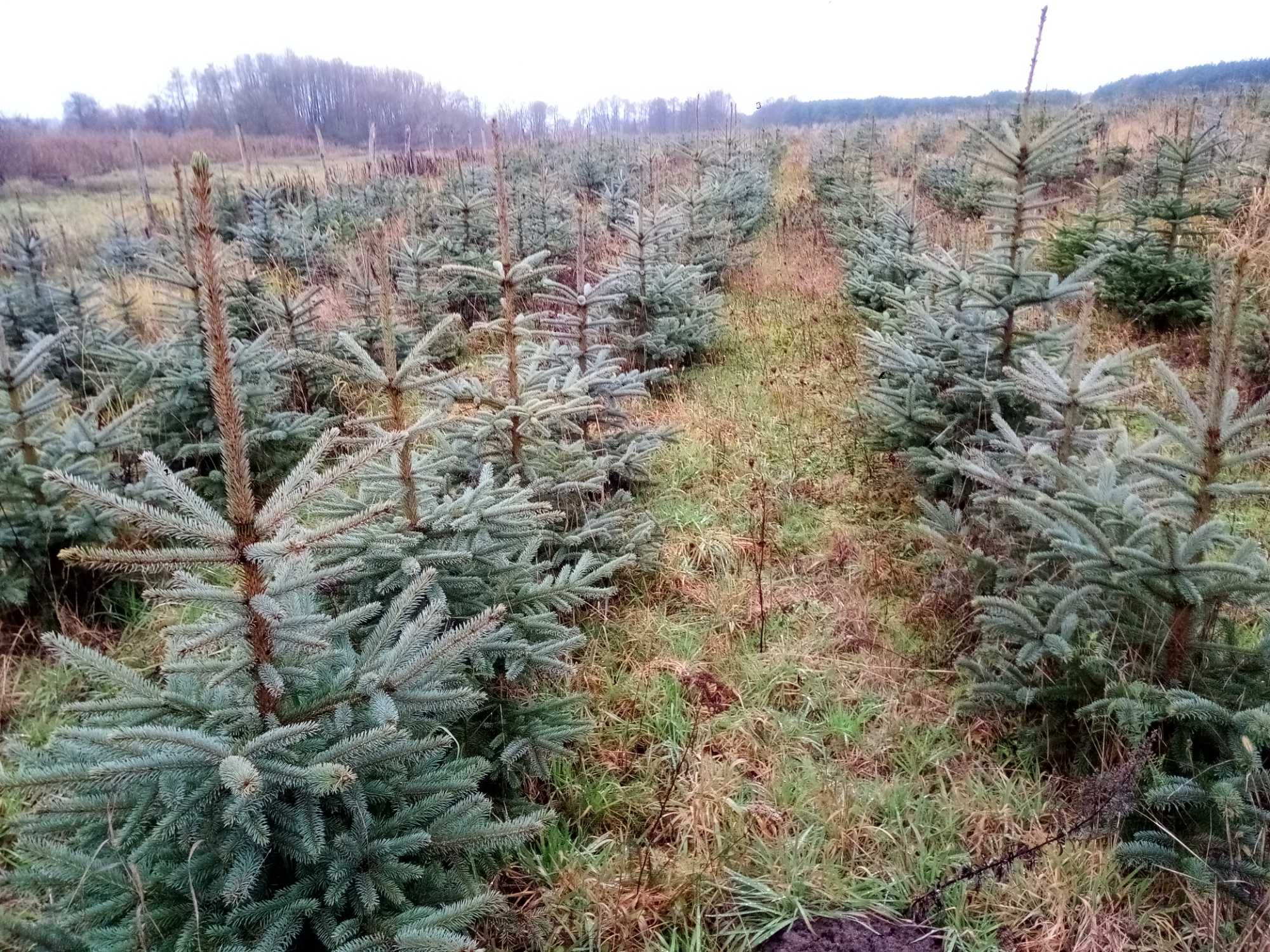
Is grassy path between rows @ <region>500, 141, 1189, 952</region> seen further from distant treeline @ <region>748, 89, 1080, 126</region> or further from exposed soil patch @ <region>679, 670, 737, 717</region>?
distant treeline @ <region>748, 89, 1080, 126</region>

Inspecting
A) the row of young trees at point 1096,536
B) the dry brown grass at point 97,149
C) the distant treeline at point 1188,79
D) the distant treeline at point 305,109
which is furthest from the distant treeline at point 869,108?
the row of young trees at point 1096,536

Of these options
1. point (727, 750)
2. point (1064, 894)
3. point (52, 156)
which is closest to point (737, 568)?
point (727, 750)

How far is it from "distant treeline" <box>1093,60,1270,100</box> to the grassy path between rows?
112 feet

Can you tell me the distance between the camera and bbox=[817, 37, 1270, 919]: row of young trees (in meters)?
2.38

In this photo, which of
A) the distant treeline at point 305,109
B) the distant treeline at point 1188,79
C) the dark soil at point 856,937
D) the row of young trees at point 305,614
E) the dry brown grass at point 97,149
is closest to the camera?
the row of young trees at point 305,614

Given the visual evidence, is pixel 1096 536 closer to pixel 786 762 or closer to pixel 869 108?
pixel 786 762

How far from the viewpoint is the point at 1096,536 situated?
8.48ft

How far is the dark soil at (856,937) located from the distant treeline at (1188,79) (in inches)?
1429

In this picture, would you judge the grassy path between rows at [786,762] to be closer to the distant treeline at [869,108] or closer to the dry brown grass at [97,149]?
the dry brown grass at [97,149]

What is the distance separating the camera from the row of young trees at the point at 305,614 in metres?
1.64

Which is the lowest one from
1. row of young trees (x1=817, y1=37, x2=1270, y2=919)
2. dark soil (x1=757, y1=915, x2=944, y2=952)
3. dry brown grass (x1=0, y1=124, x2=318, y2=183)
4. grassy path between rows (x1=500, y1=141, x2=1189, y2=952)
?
dark soil (x1=757, y1=915, x2=944, y2=952)

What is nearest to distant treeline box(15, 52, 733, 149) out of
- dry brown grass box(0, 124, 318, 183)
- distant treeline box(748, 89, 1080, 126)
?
dry brown grass box(0, 124, 318, 183)

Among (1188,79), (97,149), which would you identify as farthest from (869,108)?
(97,149)

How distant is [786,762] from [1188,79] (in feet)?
151
